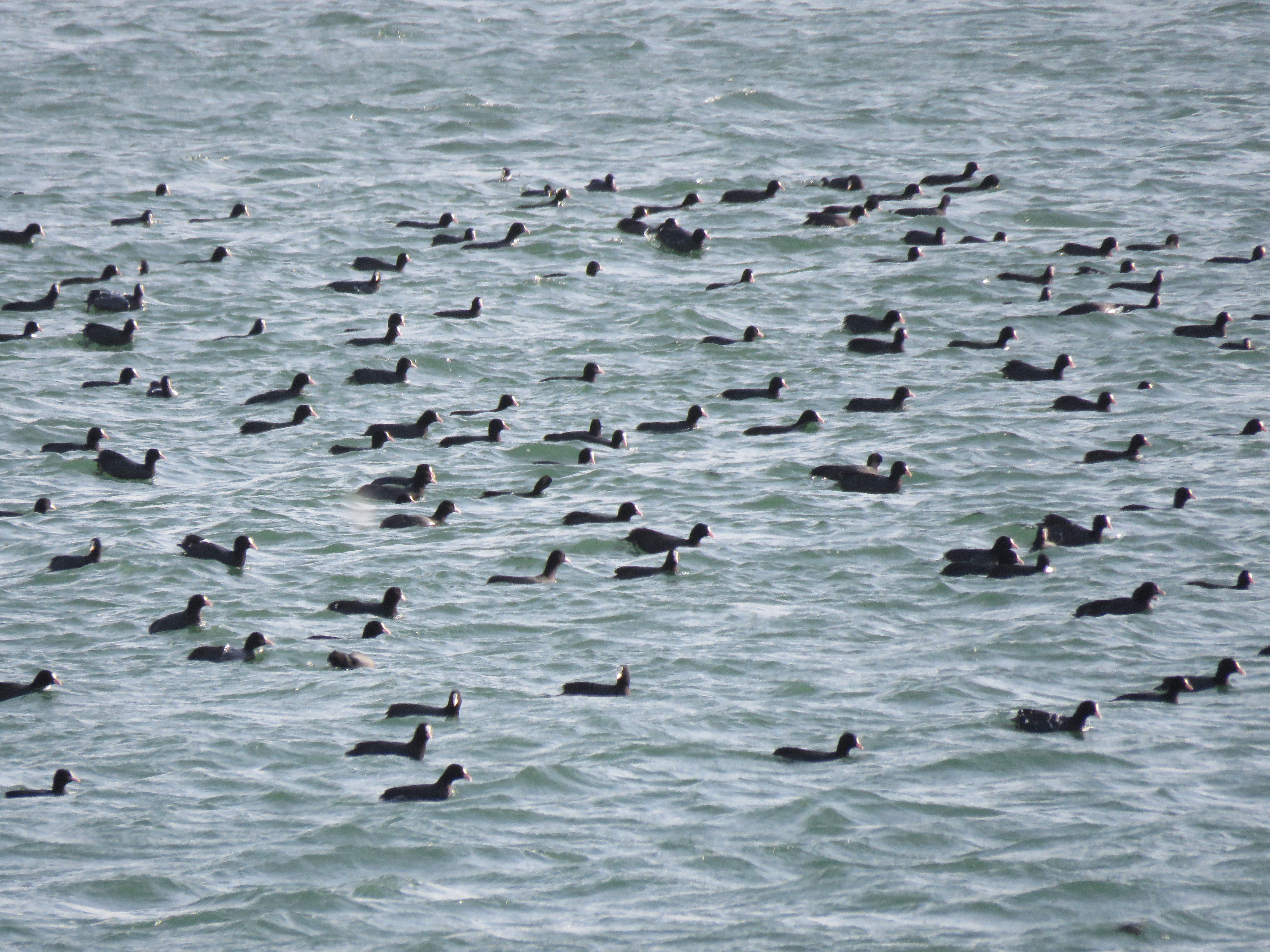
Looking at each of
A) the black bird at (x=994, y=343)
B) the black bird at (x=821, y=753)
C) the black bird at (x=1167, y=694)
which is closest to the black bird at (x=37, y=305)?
the black bird at (x=994, y=343)

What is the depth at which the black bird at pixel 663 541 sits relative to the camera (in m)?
19.2

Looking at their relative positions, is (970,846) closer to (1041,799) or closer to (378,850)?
(1041,799)

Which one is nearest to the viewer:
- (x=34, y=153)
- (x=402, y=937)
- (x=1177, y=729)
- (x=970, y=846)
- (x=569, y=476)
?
(x=402, y=937)

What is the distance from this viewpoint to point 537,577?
728 inches

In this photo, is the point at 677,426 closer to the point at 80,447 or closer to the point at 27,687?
the point at 80,447

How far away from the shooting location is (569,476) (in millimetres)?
22297

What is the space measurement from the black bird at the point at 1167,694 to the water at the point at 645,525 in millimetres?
216

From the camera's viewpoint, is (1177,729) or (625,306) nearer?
(1177,729)

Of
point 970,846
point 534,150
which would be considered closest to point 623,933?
point 970,846

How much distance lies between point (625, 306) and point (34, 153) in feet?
56.8

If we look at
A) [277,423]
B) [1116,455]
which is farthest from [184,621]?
[1116,455]

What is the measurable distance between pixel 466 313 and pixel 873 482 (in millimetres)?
10203

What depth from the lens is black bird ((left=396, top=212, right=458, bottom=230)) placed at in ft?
112

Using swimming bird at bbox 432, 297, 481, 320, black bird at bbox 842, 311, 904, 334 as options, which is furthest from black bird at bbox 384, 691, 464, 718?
swimming bird at bbox 432, 297, 481, 320
